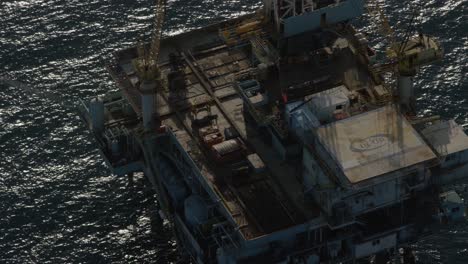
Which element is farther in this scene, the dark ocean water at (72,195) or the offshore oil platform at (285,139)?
the dark ocean water at (72,195)

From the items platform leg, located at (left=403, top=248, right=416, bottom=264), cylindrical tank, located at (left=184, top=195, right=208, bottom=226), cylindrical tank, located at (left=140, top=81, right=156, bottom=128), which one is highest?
cylindrical tank, located at (left=140, top=81, right=156, bottom=128)

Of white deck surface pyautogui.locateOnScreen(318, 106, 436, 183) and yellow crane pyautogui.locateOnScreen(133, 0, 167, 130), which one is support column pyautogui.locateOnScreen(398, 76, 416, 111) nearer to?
white deck surface pyautogui.locateOnScreen(318, 106, 436, 183)

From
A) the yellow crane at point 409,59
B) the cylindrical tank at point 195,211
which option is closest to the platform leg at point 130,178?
the cylindrical tank at point 195,211

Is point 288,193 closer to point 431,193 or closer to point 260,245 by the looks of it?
point 260,245

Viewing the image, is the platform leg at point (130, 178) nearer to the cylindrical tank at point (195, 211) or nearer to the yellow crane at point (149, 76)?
the yellow crane at point (149, 76)

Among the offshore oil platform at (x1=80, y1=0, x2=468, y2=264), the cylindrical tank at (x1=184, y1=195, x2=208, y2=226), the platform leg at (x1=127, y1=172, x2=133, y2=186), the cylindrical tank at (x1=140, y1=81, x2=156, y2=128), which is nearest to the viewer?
the offshore oil platform at (x1=80, y1=0, x2=468, y2=264)

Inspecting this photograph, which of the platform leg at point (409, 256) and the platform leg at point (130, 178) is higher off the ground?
the platform leg at point (130, 178)

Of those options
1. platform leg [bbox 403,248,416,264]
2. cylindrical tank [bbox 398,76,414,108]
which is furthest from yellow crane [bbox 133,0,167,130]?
platform leg [bbox 403,248,416,264]

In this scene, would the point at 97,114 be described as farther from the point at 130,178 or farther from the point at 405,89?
the point at 405,89

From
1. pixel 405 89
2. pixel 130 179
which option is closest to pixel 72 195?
pixel 130 179
